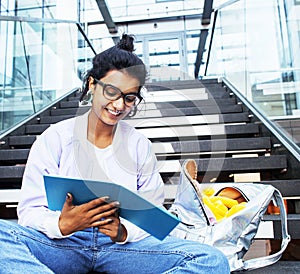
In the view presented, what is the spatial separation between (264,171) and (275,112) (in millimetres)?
618

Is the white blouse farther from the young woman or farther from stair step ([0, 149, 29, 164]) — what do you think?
stair step ([0, 149, 29, 164])

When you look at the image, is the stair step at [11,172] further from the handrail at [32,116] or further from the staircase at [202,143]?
the handrail at [32,116]

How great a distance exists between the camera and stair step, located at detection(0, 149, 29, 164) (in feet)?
7.34

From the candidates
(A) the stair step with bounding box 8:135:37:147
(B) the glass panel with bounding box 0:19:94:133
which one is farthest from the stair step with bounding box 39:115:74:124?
(A) the stair step with bounding box 8:135:37:147

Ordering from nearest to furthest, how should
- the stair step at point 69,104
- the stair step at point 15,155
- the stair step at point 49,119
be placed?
1. the stair step at point 15,155
2. the stair step at point 49,119
3. the stair step at point 69,104

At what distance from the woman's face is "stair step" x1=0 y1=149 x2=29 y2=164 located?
1186 mm

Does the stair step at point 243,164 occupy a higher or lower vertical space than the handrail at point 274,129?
lower

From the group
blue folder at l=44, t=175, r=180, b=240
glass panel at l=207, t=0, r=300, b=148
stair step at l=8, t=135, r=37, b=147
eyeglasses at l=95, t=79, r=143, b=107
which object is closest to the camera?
blue folder at l=44, t=175, r=180, b=240

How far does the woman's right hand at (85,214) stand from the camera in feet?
2.89

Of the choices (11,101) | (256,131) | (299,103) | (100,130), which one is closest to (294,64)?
(299,103)

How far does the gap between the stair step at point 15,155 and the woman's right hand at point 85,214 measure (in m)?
1.40

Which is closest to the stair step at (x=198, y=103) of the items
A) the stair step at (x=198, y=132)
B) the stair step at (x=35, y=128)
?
the stair step at (x=198, y=132)

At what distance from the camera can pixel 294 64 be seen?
2.40 meters

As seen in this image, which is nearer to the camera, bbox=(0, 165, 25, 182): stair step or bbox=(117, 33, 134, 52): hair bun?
bbox=(117, 33, 134, 52): hair bun
